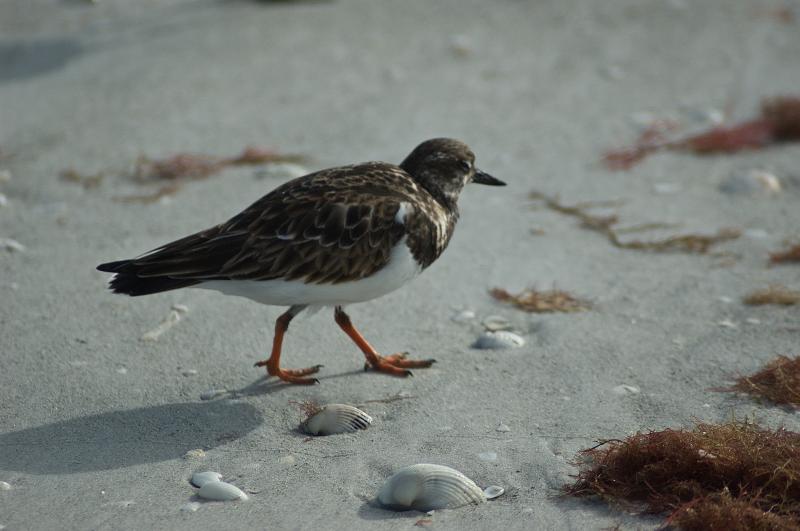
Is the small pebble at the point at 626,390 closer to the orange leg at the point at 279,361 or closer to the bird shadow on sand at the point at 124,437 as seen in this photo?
the orange leg at the point at 279,361

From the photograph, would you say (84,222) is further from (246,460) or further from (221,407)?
(246,460)

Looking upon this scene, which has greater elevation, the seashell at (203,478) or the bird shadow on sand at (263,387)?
the seashell at (203,478)

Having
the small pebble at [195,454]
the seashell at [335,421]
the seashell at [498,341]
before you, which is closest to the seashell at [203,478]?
the small pebble at [195,454]

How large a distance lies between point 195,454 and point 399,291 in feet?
6.01

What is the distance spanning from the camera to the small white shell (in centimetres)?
342

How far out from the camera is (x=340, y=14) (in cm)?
920

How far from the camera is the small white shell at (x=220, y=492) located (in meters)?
3.42

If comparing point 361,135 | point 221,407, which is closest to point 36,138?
point 361,135

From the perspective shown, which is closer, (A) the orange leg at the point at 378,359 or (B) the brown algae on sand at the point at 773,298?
(A) the orange leg at the point at 378,359

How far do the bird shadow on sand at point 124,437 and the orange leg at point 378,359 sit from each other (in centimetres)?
61

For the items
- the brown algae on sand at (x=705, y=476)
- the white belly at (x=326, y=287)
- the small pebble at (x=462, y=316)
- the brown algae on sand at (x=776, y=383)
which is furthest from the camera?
the small pebble at (x=462, y=316)

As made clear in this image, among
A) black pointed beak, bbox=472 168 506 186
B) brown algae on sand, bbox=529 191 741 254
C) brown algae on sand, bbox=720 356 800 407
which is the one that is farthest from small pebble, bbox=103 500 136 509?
brown algae on sand, bbox=529 191 741 254

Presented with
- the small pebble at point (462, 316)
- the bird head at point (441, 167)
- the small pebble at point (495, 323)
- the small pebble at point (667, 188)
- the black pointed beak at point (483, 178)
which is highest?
the bird head at point (441, 167)

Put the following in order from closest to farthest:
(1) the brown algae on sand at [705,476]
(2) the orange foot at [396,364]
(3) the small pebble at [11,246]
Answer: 1. (1) the brown algae on sand at [705,476]
2. (2) the orange foot at [396,364]
3. (3) the small pebble at [11,246]
